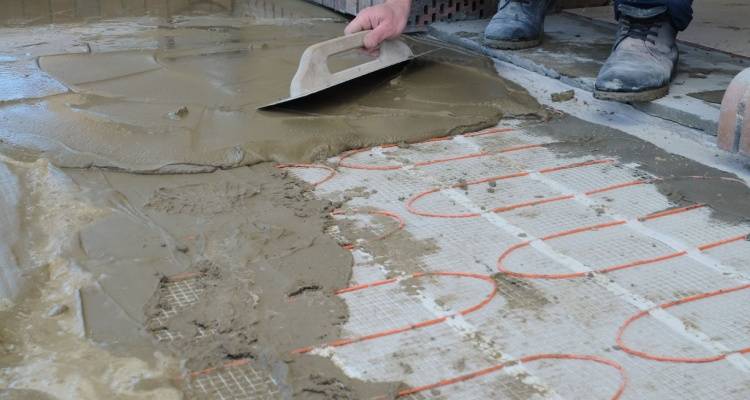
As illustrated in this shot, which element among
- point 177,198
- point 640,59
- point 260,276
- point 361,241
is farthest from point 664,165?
point 177,198

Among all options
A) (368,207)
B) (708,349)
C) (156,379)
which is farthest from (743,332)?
(156,379)

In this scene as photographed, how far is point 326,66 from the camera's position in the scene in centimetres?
322

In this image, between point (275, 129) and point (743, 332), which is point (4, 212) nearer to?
point (275, 129)

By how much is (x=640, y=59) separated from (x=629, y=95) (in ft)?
0.59

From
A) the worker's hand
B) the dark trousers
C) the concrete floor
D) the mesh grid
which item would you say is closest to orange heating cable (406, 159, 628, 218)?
the concrete floor

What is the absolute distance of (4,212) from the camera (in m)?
2.30

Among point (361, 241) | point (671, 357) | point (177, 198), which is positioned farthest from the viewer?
point (177, 198)

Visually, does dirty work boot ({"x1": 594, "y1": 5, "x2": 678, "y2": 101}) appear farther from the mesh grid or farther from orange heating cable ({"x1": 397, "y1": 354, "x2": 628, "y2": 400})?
the mesh grid

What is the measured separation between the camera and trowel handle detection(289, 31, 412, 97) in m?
3.11

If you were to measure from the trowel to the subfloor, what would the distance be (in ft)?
0.29

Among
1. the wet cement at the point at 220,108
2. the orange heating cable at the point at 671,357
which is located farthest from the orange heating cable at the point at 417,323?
the wet cement at the point at 220,108

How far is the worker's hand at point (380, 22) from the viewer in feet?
11.1

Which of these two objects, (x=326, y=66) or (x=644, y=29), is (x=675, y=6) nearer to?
(x=644, y=29)

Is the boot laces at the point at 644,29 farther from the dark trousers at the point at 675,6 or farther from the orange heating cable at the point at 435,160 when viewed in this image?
the orange heating cable at the point at 435,160
